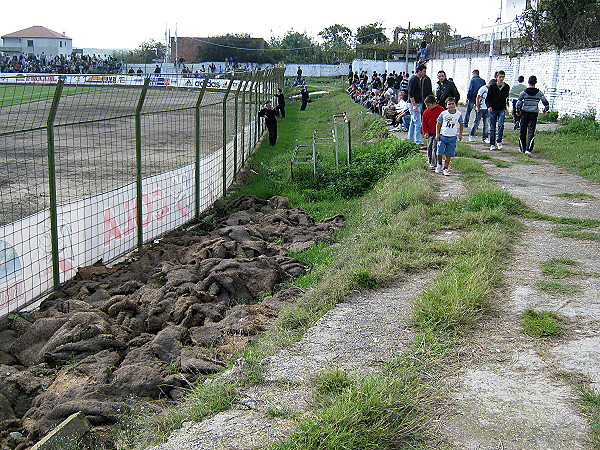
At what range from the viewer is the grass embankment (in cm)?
373

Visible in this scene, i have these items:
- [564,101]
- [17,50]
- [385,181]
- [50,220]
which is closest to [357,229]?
[385,181]

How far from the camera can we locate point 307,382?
14.3 ft

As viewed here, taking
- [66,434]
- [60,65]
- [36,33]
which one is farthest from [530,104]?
[36,33]

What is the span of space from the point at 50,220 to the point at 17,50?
102 meters

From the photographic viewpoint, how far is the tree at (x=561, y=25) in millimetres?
25033

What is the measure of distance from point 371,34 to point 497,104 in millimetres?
79738

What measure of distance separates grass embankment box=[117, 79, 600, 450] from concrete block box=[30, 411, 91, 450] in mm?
364

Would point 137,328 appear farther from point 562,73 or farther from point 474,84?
point 562,73

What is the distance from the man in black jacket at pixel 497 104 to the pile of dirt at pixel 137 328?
7555 mm

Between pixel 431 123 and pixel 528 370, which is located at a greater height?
pixel 431 123

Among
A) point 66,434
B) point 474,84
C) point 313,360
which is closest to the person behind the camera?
point 66,434

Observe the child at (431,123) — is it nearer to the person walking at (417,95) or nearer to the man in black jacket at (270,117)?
the person walking at (417,95)

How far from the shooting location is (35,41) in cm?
10425

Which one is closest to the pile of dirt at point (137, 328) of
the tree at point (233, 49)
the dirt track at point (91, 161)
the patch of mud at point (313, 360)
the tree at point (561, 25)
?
the patch of mud at point (313, 360)
